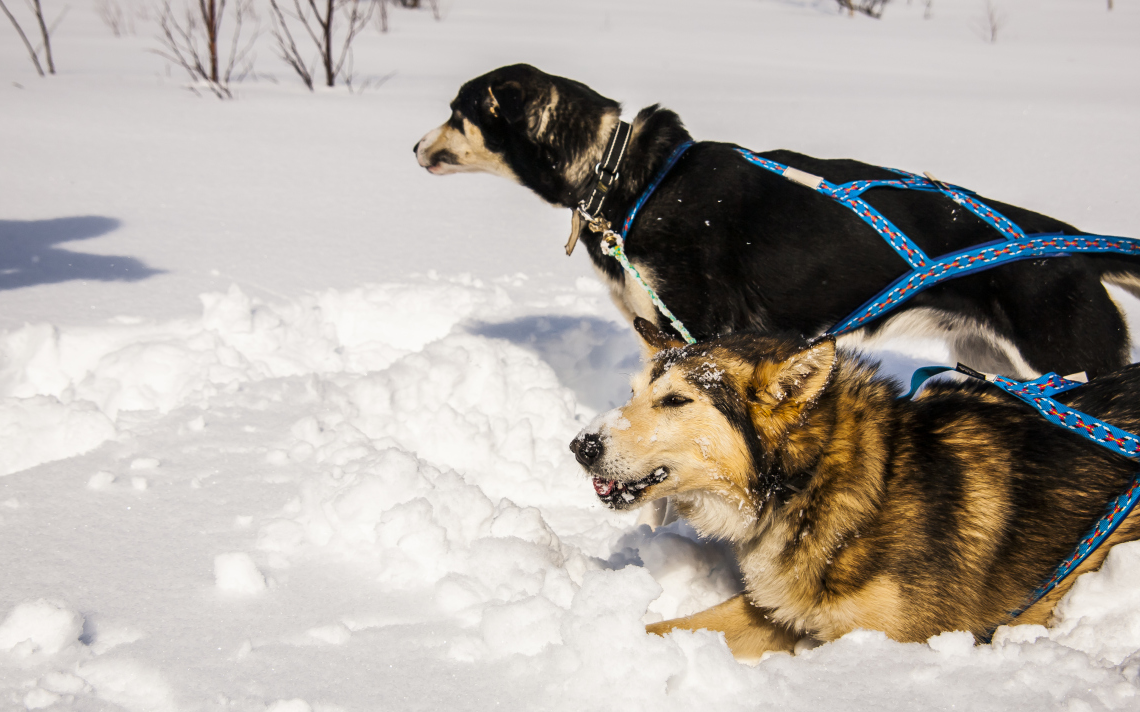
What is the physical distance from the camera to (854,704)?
1.75 m

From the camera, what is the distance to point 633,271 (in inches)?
123

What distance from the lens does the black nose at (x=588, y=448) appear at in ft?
6.71

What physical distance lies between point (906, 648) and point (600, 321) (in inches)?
127

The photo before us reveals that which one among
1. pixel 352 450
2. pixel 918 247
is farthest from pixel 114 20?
pixel 918 247

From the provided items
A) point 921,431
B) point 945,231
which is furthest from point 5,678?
point 945,231

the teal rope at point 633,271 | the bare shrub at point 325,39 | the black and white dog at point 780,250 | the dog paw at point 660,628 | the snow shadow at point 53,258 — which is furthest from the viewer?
the bare shrub at point 325,39

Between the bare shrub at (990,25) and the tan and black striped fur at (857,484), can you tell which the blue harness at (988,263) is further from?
the bare shrub at (990,25)

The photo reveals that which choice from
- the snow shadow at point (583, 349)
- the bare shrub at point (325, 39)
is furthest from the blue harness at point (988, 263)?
the bare shrub at point (325, 39)

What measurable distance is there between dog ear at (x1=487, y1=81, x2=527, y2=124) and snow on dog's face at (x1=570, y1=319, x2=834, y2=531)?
1.96m

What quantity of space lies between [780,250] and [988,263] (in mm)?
755

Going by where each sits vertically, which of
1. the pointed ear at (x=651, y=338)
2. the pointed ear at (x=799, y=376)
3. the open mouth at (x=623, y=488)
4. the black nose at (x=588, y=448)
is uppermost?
the pointed ear at (x=799, y=376)

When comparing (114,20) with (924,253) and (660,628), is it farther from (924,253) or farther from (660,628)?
(660,628)

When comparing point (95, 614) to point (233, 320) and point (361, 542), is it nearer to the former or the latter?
point (361, 542)

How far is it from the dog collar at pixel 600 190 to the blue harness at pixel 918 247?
0.47 ft
